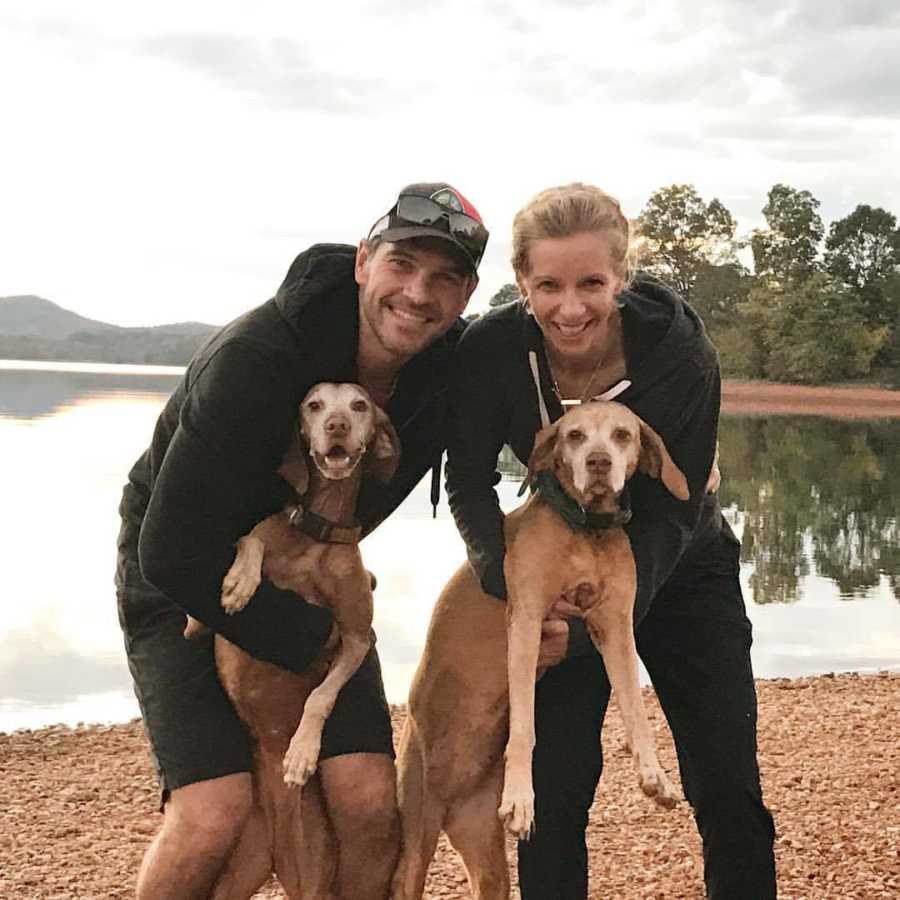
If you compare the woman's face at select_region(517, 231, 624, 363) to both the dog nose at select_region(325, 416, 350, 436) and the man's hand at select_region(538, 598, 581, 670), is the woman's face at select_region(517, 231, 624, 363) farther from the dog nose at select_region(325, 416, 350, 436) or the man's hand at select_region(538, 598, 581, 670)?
the man's hand at select_region(538, 598, 581, 670)

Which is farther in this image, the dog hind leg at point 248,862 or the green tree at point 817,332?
the green tree at point 817,332

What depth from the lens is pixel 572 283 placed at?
126 inches

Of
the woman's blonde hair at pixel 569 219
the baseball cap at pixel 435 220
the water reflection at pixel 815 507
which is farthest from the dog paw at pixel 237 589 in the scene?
the water reflection at pixel 815 507

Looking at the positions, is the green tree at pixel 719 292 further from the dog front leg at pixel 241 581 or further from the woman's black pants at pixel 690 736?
the dog front leg at pixel 241 581

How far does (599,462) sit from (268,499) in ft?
2.99

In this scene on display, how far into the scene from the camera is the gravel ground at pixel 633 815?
555cm

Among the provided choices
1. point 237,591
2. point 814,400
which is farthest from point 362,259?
point 814,400

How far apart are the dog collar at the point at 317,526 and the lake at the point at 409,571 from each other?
5874 mm

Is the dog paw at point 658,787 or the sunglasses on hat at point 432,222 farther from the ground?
the sunglasses on hat at point 432,222

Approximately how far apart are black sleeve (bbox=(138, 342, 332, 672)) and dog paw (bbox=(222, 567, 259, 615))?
25 millimetres

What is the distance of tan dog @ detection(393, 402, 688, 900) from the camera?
3.24 m

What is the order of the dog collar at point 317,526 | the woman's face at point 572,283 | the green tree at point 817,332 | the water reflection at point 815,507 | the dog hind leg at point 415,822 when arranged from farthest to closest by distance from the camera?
the green tree at point 817,332 < the water reflection at point 815,507 < the dog hind leg at point 415,822 < the dog collar at point 317,526 < the woman's face at point 572,283

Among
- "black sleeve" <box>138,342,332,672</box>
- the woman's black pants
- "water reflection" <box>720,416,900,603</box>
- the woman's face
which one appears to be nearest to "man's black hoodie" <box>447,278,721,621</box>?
the woman's face

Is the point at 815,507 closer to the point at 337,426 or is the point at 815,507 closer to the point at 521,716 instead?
the point at 521,716
